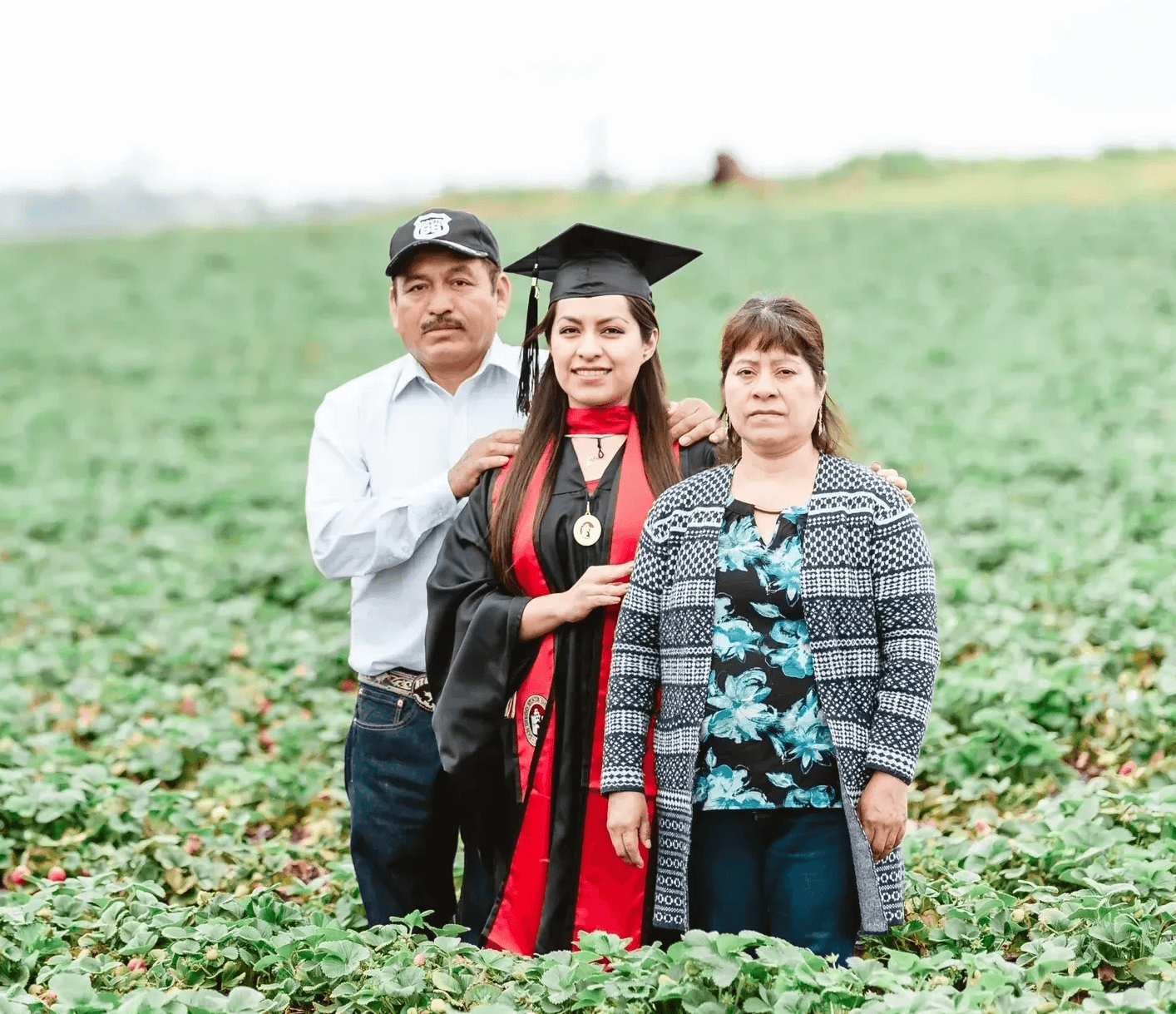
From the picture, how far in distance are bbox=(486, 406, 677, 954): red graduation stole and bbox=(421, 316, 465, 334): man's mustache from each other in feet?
1.95

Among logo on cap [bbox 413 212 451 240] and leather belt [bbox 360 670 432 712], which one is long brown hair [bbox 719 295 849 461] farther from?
leather belt [bbox 360 670 432 712]

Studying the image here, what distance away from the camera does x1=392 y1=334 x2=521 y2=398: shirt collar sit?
422 cm

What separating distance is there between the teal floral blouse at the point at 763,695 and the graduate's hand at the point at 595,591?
27 cm

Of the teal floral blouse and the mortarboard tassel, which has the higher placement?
the mortarboard tassel

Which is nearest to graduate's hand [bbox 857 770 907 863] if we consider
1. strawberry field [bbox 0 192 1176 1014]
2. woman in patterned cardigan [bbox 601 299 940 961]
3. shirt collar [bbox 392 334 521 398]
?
woman in patterned cardigan [bbox 601 299 940 961]

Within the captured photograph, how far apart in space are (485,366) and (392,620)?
80 centimetres

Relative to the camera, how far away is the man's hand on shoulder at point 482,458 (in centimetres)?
380

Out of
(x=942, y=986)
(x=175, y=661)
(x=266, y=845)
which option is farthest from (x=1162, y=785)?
(x=175, y=661)

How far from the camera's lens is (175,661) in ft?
26.0

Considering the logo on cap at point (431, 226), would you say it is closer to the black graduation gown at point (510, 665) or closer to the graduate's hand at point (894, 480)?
the black graduation gown at point (510, 665)

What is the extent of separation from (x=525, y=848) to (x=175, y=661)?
4.76 metres

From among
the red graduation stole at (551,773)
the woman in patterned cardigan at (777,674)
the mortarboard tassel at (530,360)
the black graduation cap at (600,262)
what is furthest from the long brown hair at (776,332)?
the mortarboard tassel at (530,360)

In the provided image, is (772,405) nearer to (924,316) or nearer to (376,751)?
(376,751)

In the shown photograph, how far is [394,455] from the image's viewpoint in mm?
4211
